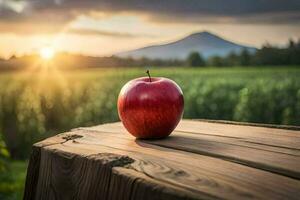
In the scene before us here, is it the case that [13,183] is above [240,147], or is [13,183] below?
below

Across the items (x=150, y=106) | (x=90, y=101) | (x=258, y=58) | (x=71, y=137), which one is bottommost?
(x=90, y=101)

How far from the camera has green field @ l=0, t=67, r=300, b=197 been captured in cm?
521

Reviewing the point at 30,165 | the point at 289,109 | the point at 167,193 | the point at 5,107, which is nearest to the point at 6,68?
the point at 5,107

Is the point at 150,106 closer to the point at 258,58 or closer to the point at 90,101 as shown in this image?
the point at 90,101

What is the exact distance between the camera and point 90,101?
684 cm

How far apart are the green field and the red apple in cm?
346

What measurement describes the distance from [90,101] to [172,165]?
18.4ft

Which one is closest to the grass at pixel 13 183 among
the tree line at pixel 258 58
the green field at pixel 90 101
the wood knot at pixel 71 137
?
the green field at pixel 90 101

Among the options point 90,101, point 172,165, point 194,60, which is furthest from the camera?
point 194,60

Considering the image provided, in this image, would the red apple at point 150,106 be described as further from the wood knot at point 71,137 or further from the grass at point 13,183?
the grass at point 13,183

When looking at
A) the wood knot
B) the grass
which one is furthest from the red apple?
the grass

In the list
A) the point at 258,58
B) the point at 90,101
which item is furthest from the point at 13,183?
the point at 258,58

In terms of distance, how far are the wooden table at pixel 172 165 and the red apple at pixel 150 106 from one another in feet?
0.19

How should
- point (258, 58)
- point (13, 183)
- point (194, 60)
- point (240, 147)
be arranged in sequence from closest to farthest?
point (240, 147), point (13, 183), point (258, 58), point (194, 60)
